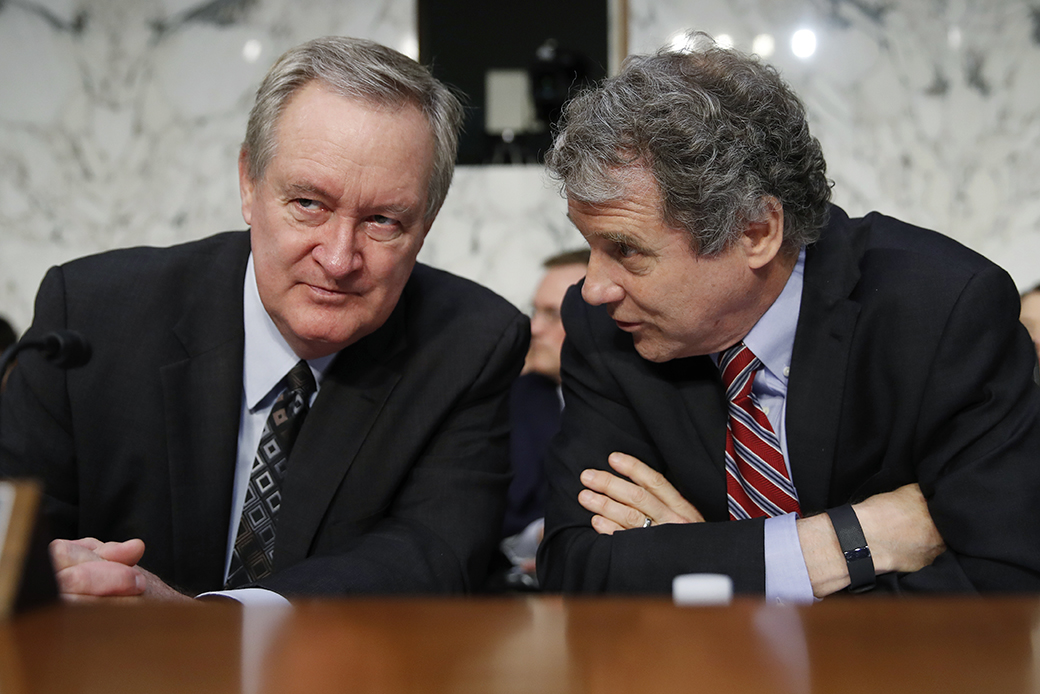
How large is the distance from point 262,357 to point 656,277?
830mm

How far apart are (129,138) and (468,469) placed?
308 centimetres

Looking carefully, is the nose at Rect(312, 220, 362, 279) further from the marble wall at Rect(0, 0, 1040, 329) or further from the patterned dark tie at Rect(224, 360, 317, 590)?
the marble wall at Rect(0, 0, 1040, 329)

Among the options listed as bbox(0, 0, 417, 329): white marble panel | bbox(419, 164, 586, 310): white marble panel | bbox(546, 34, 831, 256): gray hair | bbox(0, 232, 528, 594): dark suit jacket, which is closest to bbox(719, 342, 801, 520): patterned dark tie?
bbox(546, 34, 831, 256): gray hair

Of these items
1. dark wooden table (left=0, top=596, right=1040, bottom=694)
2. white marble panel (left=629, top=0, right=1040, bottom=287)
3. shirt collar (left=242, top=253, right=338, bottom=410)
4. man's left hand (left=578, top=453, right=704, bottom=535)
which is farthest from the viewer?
white marble panel (left=629, top=0, right=1040, bottom=287)

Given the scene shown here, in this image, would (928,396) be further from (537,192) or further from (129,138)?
(129,138)

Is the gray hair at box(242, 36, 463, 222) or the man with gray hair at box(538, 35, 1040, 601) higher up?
the gray hair at box(242, 36, 463, 222)

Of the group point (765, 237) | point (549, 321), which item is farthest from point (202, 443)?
point (549, 321)

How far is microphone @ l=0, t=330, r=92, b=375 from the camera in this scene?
110 centimetres

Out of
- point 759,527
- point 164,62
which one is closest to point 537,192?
point 164,62

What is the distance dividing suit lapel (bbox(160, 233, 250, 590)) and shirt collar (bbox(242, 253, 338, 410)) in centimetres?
5

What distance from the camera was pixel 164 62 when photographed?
14.0 feet

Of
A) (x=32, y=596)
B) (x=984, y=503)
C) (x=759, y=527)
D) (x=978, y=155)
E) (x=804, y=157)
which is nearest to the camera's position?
(x=32, y=596)

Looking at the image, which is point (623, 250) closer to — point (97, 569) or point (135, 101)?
point (97, 569)

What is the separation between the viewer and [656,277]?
1.79 metres
